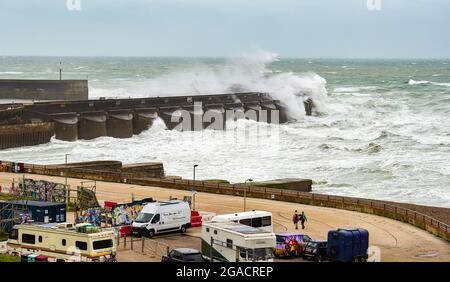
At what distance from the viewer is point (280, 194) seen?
41.4 m

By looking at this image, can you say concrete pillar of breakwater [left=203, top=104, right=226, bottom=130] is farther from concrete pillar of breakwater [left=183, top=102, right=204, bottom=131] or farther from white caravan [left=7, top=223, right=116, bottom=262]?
white caravan [left=7, top=223, right=116, bottom=262]

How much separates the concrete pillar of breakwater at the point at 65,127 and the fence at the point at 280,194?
89.7ft

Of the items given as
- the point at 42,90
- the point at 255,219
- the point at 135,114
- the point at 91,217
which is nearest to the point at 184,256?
the point at 255,219

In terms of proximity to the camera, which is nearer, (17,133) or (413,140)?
(17,133)

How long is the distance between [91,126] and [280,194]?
4340 centimetres

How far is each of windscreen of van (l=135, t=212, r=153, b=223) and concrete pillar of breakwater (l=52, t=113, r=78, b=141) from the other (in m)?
46.5

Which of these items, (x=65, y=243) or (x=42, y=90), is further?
(x=42, y=90)

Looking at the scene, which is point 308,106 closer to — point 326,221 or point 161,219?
point 326,221

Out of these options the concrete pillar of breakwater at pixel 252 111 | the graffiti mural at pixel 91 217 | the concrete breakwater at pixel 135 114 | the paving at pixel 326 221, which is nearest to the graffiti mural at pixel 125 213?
the graffiti mural at pixel 91 217

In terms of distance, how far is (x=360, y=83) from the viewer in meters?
184

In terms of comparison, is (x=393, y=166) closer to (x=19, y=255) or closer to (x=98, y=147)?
(x=98, y=147)

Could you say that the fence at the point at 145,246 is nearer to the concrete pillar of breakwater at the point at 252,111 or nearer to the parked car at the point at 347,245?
the parked car at the point at 347,245
